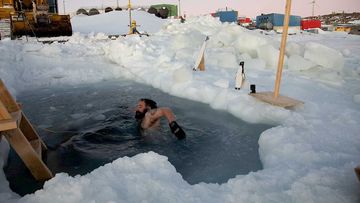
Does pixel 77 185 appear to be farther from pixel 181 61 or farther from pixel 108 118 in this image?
pixel 181 61

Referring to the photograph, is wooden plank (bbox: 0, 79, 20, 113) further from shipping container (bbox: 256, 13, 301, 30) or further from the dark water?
shipping container (bbox: 256, 13, 301, 30)

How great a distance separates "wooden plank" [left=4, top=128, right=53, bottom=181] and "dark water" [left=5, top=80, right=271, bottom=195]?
0.22 meters

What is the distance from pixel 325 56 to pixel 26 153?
331 inches

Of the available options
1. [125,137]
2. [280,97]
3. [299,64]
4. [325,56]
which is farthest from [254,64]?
[125,137]

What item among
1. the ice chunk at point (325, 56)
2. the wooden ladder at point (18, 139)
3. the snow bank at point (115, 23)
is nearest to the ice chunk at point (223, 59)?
the ice chunk at point (325, 56)

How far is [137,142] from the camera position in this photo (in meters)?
5.30

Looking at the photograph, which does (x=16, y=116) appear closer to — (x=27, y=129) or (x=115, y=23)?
(x=27, y=129)

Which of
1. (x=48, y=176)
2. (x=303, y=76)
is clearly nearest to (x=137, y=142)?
(x=48, y=176)

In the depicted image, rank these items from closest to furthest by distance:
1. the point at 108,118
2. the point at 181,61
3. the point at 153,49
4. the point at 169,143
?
the point at 169,143, the point at 108,118, the point at 181,61, the point at 153,49

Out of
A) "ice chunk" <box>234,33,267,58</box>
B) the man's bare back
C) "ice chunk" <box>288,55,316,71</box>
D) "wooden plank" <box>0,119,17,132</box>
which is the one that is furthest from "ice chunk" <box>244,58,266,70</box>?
"wooden plank" <box>0,119,17,132</box>

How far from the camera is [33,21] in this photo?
16.1 metres

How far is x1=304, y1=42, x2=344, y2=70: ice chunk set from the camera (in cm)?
865

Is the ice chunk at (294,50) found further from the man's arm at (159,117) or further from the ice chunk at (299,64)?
the man's arm at (159,117)

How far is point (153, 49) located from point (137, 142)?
7702 millimetres
